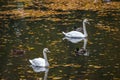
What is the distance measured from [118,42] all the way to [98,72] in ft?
20.1

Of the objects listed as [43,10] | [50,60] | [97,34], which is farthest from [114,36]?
[43,10]

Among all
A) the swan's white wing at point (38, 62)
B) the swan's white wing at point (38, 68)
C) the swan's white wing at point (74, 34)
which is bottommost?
the swan's white wing at point (74, 34)

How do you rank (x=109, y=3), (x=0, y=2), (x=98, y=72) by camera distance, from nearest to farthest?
(x=98, y=72) → (x=109, y=3) → (x=0, y=2)

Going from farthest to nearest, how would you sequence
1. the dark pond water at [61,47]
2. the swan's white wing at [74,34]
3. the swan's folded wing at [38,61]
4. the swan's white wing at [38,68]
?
the swan's white wing at [74,34]
the swan's folded wing at [38,61]
the swan's white wing at [38,68]
the dark pond water at [61,47]

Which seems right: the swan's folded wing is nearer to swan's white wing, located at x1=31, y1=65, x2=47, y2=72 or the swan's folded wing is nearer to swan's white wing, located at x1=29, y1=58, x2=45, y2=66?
swan's white wing, located at x1=29, y1=58, x2=45, y2=66

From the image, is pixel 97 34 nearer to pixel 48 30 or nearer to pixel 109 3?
pixel 48 30

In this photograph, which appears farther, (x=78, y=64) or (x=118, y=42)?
(x=118, y=42)

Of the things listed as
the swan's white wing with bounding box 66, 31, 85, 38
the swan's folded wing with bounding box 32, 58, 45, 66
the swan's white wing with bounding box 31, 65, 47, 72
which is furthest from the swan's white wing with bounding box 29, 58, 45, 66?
the swan's white wing with bounding box 66, 31, 85, 38

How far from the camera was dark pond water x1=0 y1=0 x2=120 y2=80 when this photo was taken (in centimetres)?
1942

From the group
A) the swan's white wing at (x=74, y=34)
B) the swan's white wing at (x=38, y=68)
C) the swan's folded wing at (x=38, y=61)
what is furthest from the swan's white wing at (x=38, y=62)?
the swan's white wing at (x=74, y=34)

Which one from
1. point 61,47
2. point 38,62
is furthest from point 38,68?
point 61,47

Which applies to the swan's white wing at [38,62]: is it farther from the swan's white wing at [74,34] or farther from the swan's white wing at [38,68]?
the swan's white wing at [74,34]

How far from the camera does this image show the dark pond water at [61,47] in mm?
19422

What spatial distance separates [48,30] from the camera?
2964cm
